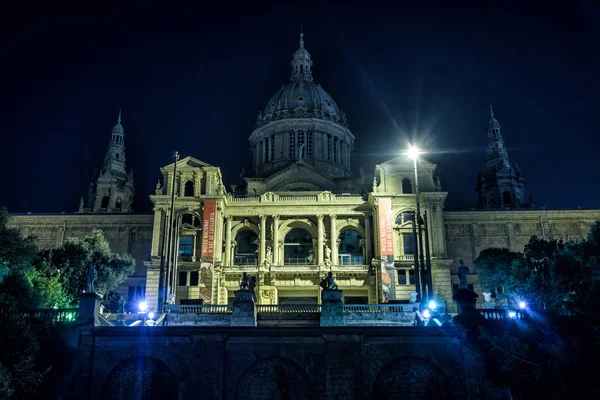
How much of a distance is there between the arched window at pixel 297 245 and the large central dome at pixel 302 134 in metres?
13.1

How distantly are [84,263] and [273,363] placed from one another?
24.7m

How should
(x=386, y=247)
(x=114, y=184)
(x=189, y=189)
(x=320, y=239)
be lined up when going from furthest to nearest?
(x=114, y=184) → (x=189, y=189) → (x=320, y=239) → (x=386, y=247)

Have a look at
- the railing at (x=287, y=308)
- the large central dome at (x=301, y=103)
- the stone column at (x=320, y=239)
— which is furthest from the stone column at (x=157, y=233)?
the large central dome at (x=301, y=103)

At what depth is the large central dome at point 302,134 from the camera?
74438mm

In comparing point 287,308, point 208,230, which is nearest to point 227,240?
point 208,230

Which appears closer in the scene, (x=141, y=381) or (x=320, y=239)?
(x=141, y=381)

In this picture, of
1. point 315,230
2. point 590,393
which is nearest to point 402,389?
point 590,393

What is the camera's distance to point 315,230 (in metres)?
57.2

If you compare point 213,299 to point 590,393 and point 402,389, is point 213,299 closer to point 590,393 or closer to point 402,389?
point 402,389

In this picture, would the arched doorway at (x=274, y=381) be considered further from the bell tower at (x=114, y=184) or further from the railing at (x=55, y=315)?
the bell tower at (x=114, y=184)

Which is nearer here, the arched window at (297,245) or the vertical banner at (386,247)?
the vertical banner at (386,247)

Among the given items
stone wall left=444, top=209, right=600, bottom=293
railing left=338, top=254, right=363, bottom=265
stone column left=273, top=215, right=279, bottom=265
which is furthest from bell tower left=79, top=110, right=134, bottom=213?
stone wall left=444, top=209, right=600, bottom=293

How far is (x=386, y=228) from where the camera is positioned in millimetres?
53812

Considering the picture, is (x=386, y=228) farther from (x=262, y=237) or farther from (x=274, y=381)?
(x=274, y=381)
